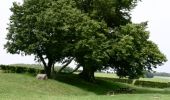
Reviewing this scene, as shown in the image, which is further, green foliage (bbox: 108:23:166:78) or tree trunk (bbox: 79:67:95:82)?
tree trunk (bbox: 79:67:95:82)

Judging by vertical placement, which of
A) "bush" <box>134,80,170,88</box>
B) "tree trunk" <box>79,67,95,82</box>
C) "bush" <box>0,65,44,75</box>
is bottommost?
"bush" <box>134,80,170,88</box>

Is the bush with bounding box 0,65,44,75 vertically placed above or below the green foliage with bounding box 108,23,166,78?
below

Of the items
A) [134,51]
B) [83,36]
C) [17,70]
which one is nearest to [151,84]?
[134,51]

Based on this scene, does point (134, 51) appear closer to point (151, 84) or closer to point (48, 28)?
point (48, 28)

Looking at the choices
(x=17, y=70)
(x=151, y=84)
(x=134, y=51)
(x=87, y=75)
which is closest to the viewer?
(x=134, y=51)

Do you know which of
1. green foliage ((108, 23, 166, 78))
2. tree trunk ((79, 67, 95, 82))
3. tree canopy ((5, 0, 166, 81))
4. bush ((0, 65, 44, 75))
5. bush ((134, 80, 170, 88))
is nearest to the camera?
tree canopy ((5, 0, 166, 81))

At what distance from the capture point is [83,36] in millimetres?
52062

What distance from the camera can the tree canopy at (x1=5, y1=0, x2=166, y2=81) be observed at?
52.8m

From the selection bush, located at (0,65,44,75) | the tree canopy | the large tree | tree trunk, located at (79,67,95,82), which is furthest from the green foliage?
bush, located at (0,65,44,75)

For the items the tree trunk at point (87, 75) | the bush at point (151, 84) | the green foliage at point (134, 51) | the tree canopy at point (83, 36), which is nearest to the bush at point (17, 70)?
the tree canopy at point (83, 36)

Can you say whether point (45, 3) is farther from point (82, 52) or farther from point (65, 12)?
point (82, 52)

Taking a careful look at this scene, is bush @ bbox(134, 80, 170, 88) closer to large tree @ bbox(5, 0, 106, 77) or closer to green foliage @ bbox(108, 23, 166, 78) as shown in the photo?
green foliage @ bbox(108, 23, 166, 78)

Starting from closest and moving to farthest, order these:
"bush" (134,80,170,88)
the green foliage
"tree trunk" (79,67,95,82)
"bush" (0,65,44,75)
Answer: the green foliage → "bush" (0,65,44,75) → "tree trunk" (79,67,95,82) → "bush" (134,80,170,88)

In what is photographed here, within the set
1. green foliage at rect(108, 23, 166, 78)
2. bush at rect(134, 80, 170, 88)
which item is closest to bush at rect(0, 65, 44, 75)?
green foliage at rect(108, 23, 166, 78)
